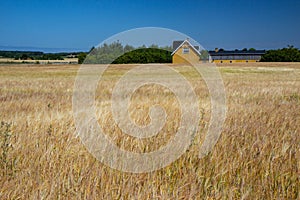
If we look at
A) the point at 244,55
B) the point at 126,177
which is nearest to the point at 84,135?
the point at 126,177

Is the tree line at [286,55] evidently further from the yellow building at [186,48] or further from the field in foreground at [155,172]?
the field in foreground at [155,172]

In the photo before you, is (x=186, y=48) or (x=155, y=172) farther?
(x=186, y=48)

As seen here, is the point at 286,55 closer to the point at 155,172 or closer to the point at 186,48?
the point at 186,48

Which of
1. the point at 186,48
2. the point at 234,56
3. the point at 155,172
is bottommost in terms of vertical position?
the point at 155,172

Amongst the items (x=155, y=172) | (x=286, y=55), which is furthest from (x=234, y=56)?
(x=155, y=172)

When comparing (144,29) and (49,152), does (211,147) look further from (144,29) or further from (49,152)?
(144,29)

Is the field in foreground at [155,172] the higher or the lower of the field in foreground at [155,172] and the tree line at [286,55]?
the lower

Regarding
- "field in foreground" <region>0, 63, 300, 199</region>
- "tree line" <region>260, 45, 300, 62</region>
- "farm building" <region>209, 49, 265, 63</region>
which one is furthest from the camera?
"farm building" <region>209, 49, 265, 63</region>

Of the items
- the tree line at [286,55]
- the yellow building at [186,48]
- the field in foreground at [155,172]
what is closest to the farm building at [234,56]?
the tree line at [286,55]

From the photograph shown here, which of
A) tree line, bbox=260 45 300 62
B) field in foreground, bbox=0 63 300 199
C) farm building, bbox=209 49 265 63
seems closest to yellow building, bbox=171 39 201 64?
field in foreground, bbox=0 63 300 199

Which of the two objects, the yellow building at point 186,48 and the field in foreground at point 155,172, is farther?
the yellow building at point 186,48

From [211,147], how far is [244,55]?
10797 centimetres

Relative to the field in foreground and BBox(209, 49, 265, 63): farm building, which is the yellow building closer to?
the field in foreground

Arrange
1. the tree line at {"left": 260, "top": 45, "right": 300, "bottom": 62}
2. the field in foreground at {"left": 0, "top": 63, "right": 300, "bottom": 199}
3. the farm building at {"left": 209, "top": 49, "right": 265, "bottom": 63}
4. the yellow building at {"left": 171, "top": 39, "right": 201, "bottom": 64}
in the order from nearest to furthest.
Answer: the field in foreground at {"left": 0, "top": 63, "right": 300, "bottom": 199}, the yellow building at {"left": 171, "top": 39, "right": 201, "bottom": 64}, the tree line at {"left": 260, "top": 45, "right": 300, "bottom": 62}, the farm building at {"left": 209, "top": 49, "right": 265, "bottom": 63}
